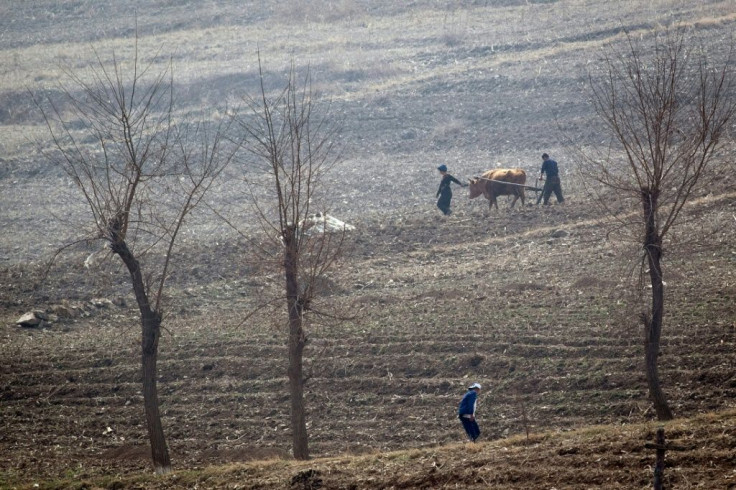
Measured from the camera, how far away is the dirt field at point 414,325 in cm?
1166

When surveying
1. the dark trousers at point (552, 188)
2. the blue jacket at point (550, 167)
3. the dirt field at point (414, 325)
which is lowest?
the dirt field at point (414, 325)

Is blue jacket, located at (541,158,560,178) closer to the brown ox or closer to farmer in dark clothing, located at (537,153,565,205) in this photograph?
farmer in dark clothing, located at (537,153,565,205)

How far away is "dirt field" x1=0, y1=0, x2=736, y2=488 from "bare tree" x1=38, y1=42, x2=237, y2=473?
3.16 ft

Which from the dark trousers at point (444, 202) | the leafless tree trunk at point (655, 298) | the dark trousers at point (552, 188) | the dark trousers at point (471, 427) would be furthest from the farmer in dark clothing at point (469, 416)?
the dark trousers at point (444, 202)

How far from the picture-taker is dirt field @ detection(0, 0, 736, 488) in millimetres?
11664

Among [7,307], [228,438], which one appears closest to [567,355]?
[228,438]

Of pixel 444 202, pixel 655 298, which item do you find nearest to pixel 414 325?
pixel 655 298

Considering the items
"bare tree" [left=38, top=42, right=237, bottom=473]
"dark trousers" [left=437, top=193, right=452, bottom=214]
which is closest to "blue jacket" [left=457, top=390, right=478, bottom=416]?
"bare tree" [left=38, top=42, right=237, bottom=473]

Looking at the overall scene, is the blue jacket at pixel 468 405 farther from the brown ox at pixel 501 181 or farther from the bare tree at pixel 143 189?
the brown ox at pixel 501 181

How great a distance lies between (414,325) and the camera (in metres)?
15.6

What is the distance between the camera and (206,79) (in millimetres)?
38219

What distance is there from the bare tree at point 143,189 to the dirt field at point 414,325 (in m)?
0.96

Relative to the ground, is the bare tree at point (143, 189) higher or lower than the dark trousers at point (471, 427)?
higher

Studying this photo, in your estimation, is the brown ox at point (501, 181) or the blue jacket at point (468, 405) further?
the brown ox at point (501, 181)
